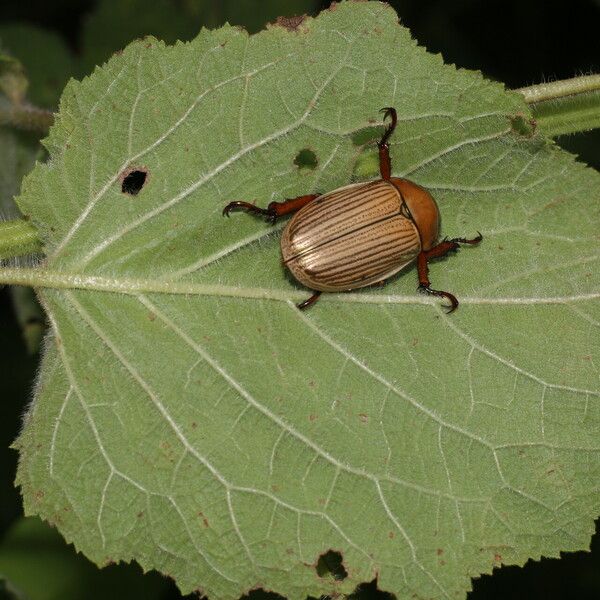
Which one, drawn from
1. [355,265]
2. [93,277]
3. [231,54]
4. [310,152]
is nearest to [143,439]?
[93,277]

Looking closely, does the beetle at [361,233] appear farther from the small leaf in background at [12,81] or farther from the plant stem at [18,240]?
the small leaf in background at [12,81]

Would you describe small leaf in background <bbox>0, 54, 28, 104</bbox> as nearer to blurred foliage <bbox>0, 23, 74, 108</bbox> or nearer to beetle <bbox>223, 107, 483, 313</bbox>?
blurred foliage <bbox>0, 23, 74, 108</bbox>

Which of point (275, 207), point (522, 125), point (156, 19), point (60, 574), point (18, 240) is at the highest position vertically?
point (156, 19)

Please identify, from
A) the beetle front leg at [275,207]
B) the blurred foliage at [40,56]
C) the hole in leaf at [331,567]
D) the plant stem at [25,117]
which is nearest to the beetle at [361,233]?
the beetle front leg at [275,207]

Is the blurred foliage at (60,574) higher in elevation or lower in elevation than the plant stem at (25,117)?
lower

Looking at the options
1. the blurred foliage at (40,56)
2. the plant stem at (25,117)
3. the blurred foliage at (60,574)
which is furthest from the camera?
the blurred foliage at (40,56)

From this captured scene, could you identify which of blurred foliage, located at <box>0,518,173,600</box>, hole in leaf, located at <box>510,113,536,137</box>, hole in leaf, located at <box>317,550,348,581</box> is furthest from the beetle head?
blurred foliage, located at <box>0,518,173,600</box>

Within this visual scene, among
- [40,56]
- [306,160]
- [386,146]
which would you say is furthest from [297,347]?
[40,56]

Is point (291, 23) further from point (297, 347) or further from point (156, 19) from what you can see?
point (156, 19)
